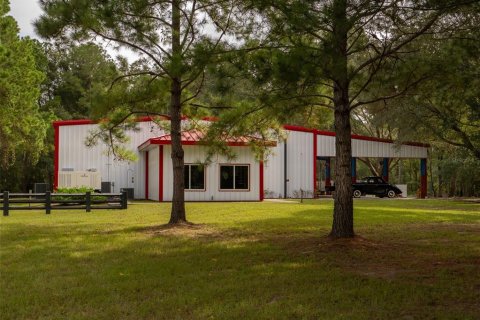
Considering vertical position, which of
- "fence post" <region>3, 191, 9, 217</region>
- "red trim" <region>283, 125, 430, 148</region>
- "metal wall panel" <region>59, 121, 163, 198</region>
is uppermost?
"red trim" <region>283, 125, 430, 148</region>

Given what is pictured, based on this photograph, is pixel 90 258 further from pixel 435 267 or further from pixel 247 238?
pixel 435 267

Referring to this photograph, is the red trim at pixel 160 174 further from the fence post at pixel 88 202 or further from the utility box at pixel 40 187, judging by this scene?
the fence post at pixel 88 202

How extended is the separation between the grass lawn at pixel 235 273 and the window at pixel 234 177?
14646 mm

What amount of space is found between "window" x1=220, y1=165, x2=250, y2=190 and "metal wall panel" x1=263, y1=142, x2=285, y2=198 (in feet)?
13.7

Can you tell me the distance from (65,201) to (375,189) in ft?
69.8

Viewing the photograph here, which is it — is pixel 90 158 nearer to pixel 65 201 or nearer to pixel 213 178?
pixel 213 178

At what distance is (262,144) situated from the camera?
1460cm

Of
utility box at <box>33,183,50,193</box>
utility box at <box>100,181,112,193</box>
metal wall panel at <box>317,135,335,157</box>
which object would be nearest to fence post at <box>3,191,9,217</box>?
utility box at <box>33,183,50,193</box>

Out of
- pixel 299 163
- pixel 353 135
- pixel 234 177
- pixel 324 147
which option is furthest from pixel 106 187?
pixel 353 135

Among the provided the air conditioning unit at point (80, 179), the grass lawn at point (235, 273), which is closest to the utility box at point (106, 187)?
the air conditioning unit at point (80, 179)

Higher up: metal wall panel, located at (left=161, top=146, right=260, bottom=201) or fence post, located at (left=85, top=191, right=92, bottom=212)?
metal wall panel, located at (left=161, top=146, right=260, bottom=201)

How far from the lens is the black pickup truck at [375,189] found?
115ft

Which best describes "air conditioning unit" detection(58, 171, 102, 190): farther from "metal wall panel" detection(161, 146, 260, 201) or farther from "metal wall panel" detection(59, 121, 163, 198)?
"metal wall panel" detection(161, 146, 260, 201)

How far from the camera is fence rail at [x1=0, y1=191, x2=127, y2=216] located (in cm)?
1895
